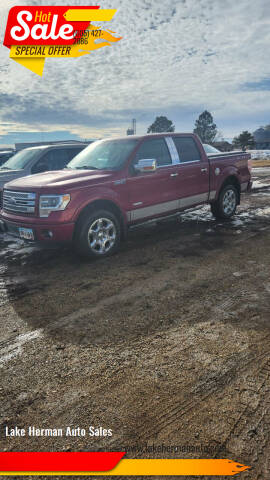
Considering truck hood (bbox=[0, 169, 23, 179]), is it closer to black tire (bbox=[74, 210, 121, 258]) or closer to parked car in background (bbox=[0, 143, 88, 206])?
parked car in background (bbox=[0, 143, 88, 206])

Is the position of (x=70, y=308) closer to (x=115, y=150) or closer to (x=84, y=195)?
(x=84, y=195)

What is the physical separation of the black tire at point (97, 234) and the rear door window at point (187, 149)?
207cm

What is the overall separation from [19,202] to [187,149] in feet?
11.2

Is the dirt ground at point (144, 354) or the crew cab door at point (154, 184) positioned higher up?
the crew cab door at point (154, 184)

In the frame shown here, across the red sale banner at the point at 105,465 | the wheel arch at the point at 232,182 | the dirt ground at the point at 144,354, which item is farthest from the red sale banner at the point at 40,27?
the red sale banner at the point at 105,465

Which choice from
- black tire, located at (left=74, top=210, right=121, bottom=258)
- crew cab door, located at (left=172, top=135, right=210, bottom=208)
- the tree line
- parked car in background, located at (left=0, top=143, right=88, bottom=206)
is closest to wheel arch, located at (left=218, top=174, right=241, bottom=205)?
crew cab door, located at (left=172, top=135, right=210, bottom=208)

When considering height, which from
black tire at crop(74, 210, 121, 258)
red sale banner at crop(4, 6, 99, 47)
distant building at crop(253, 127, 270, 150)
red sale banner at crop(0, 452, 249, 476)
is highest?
distant building at crop(253, 127, 270, 150)

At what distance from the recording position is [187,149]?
245 inches

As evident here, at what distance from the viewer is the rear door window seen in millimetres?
6051

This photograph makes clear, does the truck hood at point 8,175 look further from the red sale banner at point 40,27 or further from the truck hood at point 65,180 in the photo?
the red sale banner at point 40,27

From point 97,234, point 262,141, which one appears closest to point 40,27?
point 97,234

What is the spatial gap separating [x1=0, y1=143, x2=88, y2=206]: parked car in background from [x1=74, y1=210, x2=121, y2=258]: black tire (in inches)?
135

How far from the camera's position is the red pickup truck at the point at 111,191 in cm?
451

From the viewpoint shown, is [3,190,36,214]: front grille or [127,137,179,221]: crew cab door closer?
[3,190,36,214]: front grille
